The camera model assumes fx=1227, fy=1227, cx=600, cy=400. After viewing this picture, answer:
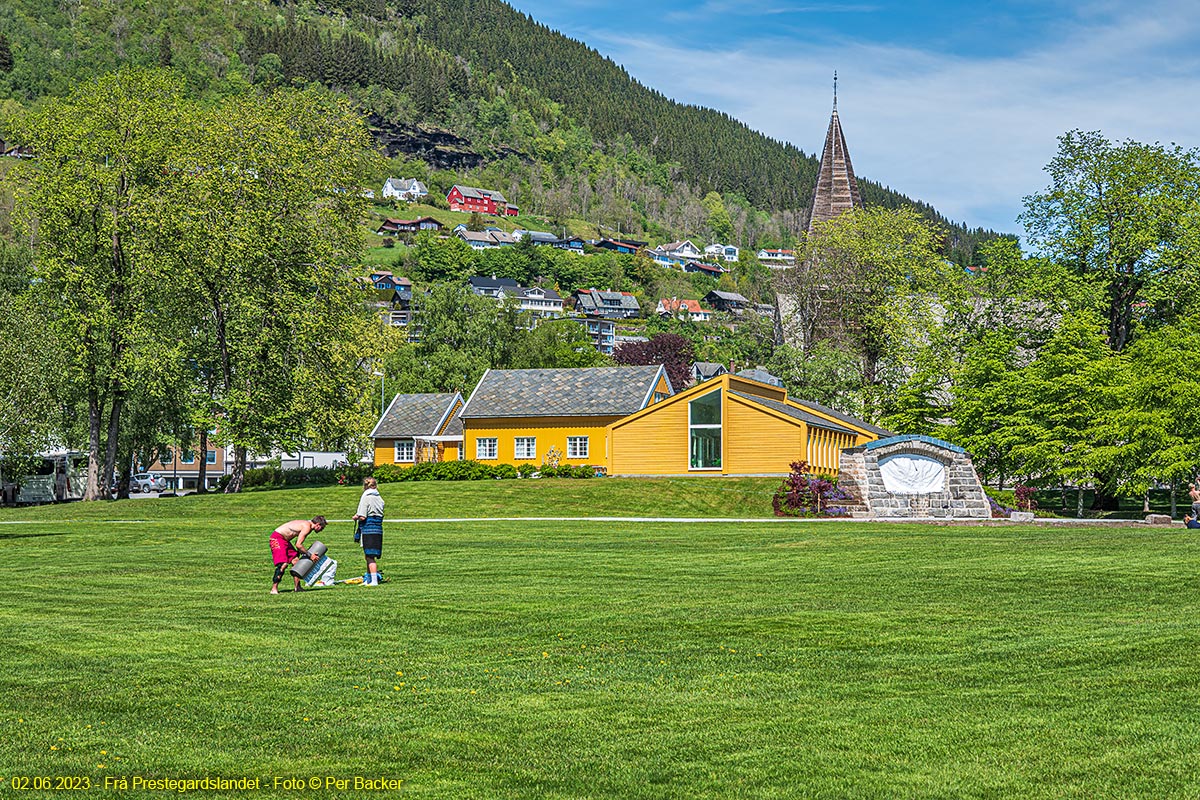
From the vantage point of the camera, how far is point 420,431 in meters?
79.5

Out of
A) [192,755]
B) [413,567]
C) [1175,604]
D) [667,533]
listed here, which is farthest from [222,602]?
[667,533]

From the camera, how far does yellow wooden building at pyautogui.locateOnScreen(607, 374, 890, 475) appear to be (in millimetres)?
57594

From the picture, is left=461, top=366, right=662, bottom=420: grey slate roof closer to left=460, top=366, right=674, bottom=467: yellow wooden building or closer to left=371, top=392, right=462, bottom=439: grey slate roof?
left=460, top=366, right=674, bottom=467: yellow wooden building

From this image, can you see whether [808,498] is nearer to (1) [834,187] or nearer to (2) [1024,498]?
(2) [1024,498]

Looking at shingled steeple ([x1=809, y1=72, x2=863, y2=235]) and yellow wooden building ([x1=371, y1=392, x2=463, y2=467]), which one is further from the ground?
shingled steeple ([x1=809, y1=72, x2=863, y2=235])

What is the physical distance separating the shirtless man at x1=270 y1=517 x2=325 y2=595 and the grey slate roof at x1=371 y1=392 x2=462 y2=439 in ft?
189

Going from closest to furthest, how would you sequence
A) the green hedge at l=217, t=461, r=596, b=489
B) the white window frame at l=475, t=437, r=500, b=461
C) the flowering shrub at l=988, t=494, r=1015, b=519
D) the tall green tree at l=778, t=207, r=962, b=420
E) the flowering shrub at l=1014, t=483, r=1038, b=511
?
the flowering shrub at l=988, t=494, r=1015, b=519
the flowering shrub at l=1014, t=483, r=1038, b=511
the green hedge at l=217, t=461, r=596, b=489
the tall green tree at l=778, t=207, r=962, b=420
the white window frame at l=475, t=437, r=500, b=461

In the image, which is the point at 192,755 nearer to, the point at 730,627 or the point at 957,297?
the point at 730,627

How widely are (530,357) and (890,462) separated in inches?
2712

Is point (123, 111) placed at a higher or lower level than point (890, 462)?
higher

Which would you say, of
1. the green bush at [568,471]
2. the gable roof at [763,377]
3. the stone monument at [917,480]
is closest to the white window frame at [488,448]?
the green bush at [568,471]

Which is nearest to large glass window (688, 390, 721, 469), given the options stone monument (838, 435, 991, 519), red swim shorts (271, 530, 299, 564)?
stone monument (838, 435, 991, 519)

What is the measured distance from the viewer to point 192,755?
9.19 metres

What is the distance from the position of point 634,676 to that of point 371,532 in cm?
966
